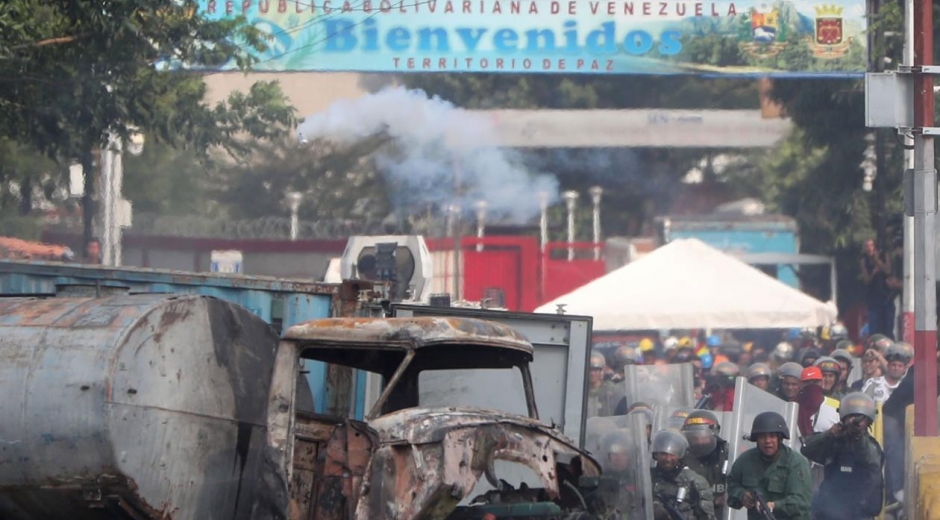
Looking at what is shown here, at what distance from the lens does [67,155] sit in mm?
15578

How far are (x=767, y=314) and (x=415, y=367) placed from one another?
12328 millimetres

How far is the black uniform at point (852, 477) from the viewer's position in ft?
33.0

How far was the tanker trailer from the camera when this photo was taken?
6.53 meters

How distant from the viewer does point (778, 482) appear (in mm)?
9008

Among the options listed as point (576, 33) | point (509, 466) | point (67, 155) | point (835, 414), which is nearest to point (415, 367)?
point (509, 466)

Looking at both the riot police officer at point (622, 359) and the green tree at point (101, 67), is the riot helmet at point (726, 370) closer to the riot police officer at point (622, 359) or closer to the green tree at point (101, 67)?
the riot police officer at point (622, 359)

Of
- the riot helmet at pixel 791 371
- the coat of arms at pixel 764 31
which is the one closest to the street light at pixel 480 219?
the coat of arms at pixel 764 31

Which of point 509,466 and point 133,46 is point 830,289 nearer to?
point 133,46

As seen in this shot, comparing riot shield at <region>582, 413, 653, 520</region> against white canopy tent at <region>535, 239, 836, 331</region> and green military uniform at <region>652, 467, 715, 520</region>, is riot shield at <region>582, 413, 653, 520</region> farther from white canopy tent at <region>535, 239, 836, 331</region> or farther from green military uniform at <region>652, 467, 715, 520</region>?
white canopy tent at <region>535, 239, 836, 331</region>

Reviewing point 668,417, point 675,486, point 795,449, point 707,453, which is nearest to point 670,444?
point 675,486

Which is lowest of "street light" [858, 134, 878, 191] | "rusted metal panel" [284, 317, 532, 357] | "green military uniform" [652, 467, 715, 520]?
"green military uniform" [652, 467, 715, 520]

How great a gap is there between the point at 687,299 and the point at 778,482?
32.0ft

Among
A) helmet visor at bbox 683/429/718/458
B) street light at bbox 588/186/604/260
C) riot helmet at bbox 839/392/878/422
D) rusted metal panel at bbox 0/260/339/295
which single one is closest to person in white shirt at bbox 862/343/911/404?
riot helmet at bbox 839/392/878/422

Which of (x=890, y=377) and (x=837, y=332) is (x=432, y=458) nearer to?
(x=890, y=377)
